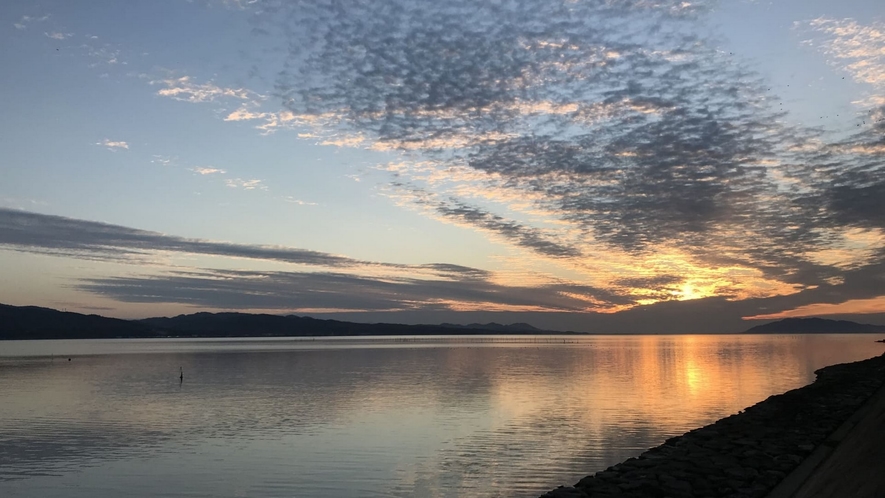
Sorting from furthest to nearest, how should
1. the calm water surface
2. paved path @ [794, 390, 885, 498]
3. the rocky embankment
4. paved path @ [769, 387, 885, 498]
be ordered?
the calm water surface
the rocky embankment
paved path @ [769, 387, 885, 498]
paved path @ [794, 390, 885, 498]

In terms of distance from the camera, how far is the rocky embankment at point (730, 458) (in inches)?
755

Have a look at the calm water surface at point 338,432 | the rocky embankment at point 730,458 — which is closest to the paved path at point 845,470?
the rocky embankment at point 730,458

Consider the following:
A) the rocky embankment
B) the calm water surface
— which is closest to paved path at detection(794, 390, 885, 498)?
the rocky embankment

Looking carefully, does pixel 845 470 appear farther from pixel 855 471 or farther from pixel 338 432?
pixel 338 432

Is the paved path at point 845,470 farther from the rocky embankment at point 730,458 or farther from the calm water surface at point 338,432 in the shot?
the calm water surface at point 338,432

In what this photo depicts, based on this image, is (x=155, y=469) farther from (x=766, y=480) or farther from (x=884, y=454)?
(x=884, y=454)

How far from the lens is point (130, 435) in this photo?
33906 mm

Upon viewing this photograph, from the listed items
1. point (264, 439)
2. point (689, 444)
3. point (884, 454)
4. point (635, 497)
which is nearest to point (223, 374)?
point (264, 439)

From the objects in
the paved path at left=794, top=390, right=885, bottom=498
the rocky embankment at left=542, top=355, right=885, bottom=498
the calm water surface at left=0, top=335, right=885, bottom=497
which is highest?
the paved path at left=794, top=390, right=885, bottom=498

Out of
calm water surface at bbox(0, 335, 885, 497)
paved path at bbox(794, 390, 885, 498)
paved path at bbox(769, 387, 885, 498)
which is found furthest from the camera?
calm water surface at bbox(0, 335, 885, 497)

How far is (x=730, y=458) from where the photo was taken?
23266mm

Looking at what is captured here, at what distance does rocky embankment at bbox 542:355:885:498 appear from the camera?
62.9 feet

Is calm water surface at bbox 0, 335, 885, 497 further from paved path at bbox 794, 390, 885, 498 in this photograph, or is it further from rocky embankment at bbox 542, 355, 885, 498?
paved path at bbox 794, 390, 885, 498

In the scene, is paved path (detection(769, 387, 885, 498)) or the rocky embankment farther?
the rocky embankment
